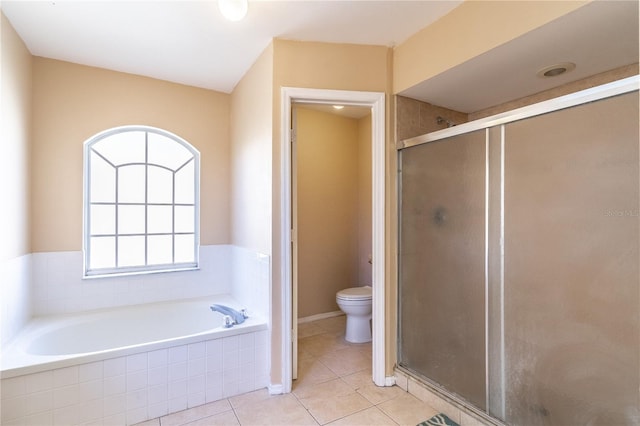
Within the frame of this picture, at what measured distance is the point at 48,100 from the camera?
2438 millimetres

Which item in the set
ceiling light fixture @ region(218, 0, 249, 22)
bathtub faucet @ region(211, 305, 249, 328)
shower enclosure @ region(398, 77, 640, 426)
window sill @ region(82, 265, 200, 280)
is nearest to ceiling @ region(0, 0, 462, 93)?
ceiling light fixture @ region(218, 0, 249, 22)

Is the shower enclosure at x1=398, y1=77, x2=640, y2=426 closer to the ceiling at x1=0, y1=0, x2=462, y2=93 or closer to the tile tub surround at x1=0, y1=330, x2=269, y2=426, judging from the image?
the ceiling at x1=0, y1=0, x2=462, y2=93

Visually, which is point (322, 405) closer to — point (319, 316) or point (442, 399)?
point (442, 399)

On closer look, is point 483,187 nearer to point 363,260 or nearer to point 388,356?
point 388,356

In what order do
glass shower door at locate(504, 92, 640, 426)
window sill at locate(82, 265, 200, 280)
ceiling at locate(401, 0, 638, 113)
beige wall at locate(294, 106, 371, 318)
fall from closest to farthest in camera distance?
glass shower door at locate(504, 92, 640, 426)
ceiling at locate(401, 0, 638, 113)
window sill at locate(82, 265, 200, 280)
beige wall at locate(294, 106, 371, 318)

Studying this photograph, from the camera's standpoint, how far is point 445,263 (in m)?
2.02

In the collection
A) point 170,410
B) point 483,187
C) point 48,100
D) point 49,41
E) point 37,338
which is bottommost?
point 170,410

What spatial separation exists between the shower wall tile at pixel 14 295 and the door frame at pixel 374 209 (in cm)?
168

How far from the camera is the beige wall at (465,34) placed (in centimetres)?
147

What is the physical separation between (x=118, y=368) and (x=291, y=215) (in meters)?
1.41

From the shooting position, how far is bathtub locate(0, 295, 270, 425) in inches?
66.5

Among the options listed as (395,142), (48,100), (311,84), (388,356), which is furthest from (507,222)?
(48,100)

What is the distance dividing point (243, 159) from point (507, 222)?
82.1 inches

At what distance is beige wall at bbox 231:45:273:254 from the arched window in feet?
1.44
